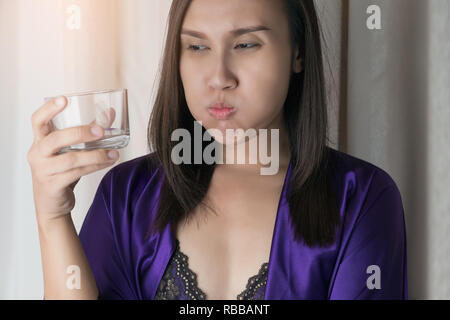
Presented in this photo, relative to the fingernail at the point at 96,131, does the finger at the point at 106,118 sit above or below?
above

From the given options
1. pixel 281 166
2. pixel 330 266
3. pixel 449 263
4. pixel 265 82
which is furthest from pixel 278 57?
pixel 449 263

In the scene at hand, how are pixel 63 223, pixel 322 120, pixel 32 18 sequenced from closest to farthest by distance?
pixel 63 223 < pixel 322 120 < pixel 32 18

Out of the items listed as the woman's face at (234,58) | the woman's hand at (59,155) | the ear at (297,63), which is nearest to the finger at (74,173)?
the woman's hand at (59,155)

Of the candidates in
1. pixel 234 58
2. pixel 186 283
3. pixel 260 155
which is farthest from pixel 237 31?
pixel 186 283

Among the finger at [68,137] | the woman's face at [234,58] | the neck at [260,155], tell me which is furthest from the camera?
the neck at [260,155]

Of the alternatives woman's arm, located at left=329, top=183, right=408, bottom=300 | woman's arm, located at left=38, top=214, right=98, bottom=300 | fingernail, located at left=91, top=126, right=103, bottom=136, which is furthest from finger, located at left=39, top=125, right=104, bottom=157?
woman's arm, located at left=329, top=183, right=408, bottom=300

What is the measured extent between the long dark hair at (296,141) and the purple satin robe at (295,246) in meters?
0.02

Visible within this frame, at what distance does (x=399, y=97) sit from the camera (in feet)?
3.02

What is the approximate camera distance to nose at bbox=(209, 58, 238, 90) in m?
0.68

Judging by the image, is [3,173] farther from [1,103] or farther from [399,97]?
[399,97]

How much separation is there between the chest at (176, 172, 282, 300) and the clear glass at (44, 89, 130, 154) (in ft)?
0.63

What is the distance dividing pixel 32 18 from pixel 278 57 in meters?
0.42

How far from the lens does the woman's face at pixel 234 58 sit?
27.2 inches

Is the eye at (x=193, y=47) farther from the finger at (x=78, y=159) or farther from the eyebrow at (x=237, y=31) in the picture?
the finger at (x=78, y=159)
